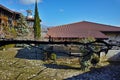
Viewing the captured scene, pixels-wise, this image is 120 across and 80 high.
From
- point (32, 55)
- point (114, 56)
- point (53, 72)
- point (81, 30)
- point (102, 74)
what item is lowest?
point (102, 74)

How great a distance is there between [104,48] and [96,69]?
1580 centimetres

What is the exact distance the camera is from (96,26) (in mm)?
27984

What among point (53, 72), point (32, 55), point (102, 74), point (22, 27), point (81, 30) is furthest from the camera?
point (22, 27)

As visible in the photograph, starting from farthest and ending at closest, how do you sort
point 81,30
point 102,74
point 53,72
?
point 81,30 → point 102,74 → point 53,72

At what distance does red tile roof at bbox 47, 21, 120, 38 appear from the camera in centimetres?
2358

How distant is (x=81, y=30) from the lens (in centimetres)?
2561

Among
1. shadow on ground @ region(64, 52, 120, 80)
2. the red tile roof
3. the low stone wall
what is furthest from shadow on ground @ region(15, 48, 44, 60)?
the low stone wall

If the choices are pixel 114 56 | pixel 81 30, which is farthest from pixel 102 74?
pixel 81 30

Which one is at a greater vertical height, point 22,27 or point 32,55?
point 22,27

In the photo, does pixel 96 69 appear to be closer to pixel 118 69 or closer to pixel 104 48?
pixel 118 69

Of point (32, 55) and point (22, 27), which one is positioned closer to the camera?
point (32, 55)

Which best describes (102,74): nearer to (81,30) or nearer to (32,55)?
(32,55)

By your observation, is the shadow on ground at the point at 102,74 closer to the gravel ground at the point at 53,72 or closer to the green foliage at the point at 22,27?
the gravel ground at the point at 53,72

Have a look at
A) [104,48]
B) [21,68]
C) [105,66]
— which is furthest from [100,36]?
[104,48]
